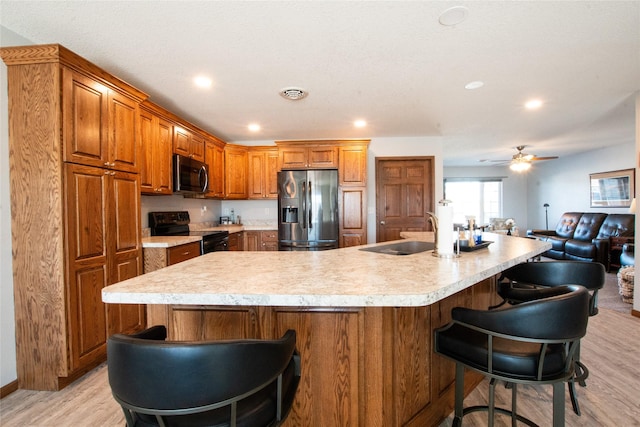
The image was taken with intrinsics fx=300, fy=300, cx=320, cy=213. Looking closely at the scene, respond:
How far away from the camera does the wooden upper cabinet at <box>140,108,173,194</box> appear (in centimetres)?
294

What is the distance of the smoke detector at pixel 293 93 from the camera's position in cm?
292

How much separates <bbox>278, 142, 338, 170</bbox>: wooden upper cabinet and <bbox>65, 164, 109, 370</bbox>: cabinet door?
8.85 ft

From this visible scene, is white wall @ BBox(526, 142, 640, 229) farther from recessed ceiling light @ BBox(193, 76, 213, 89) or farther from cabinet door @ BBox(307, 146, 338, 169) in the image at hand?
recessed ceiling light @ BBox(193, 76, 213, 89)

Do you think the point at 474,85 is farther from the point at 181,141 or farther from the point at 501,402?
the point at 181,141

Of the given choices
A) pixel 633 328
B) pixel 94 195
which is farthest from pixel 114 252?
pixel 633 328

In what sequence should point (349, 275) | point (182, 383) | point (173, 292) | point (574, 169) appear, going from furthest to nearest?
point (574, 169)
point (349, 275)
point (173, 292)
point (182, 383)

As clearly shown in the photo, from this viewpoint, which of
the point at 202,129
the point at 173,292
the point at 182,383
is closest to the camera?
the point at 182,383

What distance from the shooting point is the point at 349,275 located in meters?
1.32

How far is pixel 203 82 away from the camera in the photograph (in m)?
2.76

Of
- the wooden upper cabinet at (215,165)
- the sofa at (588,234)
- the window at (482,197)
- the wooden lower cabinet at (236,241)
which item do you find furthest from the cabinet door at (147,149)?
the window at (482,197)

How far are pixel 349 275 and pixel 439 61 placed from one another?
1985 millimetres

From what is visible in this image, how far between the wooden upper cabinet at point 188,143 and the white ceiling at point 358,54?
238mm

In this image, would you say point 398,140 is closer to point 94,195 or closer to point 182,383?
point 94,195

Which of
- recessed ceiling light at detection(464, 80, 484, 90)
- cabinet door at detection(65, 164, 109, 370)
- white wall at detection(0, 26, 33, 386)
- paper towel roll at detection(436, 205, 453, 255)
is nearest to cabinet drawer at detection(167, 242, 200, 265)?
cabinet door at detection(65, 164, 109, 370)
